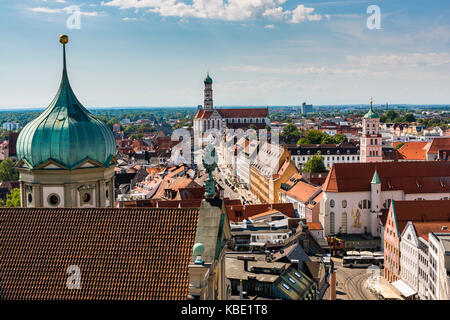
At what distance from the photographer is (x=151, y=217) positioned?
15.3 m

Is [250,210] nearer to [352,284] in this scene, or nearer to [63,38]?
[352,284]

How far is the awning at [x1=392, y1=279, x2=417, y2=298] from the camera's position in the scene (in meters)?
48.6

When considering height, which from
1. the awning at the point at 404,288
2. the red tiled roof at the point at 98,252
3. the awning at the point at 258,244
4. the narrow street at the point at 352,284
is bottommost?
the narrow street at the point at 352,284

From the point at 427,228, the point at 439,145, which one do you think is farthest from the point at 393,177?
the point at 439,145

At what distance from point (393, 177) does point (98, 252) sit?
6180 centimetres

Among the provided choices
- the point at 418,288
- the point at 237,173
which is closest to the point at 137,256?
the point at 418,288

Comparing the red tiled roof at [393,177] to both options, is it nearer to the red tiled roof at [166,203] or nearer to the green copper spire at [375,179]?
the green copper spire at [375,179]

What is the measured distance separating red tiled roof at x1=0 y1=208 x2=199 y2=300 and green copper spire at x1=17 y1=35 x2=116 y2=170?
6.71 m

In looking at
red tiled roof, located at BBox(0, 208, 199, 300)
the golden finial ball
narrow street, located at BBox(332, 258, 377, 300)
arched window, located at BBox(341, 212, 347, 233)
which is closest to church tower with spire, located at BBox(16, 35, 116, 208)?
the golden finial ball

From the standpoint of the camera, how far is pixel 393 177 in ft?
233

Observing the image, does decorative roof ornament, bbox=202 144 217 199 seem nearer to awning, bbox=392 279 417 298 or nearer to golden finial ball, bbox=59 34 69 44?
golden finial ball, bbox=59 34 69 44

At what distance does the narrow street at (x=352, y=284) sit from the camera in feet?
166

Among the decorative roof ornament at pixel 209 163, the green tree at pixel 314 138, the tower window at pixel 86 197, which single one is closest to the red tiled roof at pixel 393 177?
the tower window at pixel 86 197
